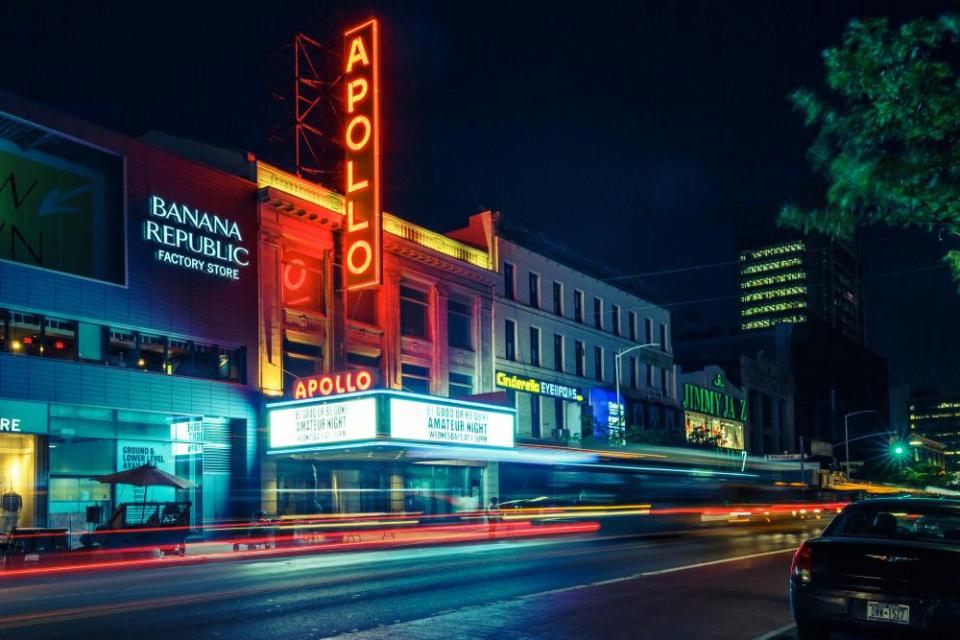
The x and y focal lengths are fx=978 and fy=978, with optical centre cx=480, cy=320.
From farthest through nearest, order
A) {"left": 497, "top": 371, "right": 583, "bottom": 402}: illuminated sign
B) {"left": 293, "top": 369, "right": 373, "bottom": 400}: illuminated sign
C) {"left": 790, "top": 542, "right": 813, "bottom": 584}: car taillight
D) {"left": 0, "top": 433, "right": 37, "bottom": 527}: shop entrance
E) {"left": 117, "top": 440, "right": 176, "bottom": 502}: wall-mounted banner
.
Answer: {"left": 497, "top": 371, "right": 583, "bottom": 402}: illuminated sign < {"left": 293, "top": 369, "right": 373, "bottom": 400}: illuminated sign < {"left": 117, "top": 440, "right": 176, "bottom": 502}: wall-mounted banner < {"left": 0, "top": 433, "right": 37, "bottom": 527}: shop entrance < {"left": 790, "top": 542, "right": 813, "bottom": 584}: car taillight

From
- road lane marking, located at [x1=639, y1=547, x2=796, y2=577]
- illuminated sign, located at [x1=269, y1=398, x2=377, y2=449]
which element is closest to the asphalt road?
road lane marking, located at [x1=639, y1=547, x2=796, y2=577]

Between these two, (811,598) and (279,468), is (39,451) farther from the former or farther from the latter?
(811,598)

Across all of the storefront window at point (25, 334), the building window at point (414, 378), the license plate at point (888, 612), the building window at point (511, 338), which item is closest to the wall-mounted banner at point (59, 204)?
the storefront window at point (25, 334)

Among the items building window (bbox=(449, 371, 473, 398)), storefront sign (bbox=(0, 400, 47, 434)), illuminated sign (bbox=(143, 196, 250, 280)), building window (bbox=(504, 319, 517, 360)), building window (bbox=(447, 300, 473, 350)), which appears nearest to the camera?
storefront sign (bbox=(0, 400, 47, 434))

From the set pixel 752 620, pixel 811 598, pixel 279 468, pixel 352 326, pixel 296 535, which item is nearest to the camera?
pixel 811 598

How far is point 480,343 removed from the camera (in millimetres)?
43906

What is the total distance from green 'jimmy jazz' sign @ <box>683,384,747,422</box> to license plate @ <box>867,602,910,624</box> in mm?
54971

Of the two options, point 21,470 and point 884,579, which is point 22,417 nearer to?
point 21,470

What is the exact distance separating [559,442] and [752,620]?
3418 cm

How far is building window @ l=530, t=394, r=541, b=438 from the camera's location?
4709 centimetres

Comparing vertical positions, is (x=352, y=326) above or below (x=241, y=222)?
below

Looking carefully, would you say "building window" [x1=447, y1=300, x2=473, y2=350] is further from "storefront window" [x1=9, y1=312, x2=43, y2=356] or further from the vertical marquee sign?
"storefront window" [x1=9, y1=312, x2=43, y2=356]

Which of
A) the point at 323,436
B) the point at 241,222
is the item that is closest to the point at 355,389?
the point at 323,436

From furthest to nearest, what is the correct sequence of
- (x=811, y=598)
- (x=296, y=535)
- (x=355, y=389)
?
1. (x=355, y=389)
2. (x=296, y=535)
3. (x=811, y=598)
